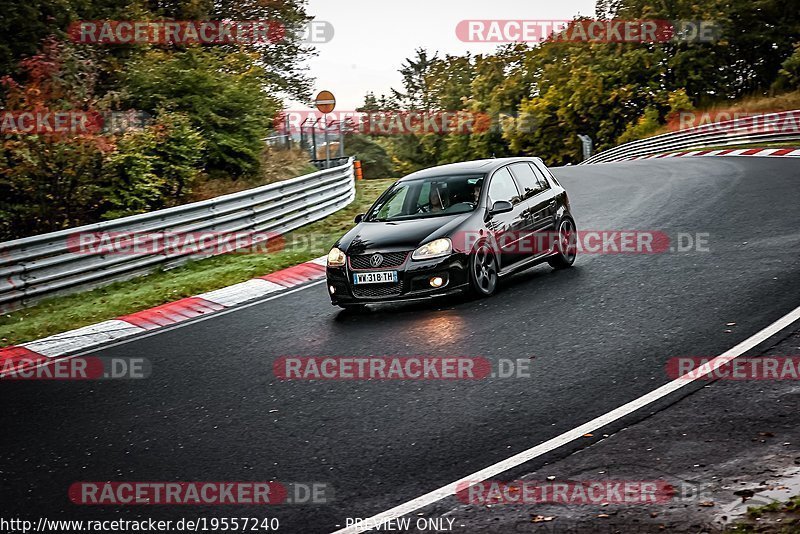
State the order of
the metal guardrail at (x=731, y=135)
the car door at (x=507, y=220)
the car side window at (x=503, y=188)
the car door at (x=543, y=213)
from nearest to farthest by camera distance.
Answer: the car door at (x=507, y=220) → the car side window at (x=503, y=188) → the car door at (x=543, y=213) → the metal guardrail at (x=731, y=135)

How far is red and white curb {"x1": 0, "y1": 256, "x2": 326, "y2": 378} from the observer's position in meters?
10.9

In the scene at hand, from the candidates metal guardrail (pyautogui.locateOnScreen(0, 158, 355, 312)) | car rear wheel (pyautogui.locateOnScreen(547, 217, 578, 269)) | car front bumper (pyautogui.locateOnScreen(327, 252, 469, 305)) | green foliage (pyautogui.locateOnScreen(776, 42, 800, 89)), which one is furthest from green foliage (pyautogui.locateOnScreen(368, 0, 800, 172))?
car front bumper (pyautogui.locateOnScreen(327, 252, 469, 305))

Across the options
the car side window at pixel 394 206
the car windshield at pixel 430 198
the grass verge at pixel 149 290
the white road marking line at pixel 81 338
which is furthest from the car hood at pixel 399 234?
the grass verge at pixel 149 290

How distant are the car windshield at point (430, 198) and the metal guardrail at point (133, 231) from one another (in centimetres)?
462

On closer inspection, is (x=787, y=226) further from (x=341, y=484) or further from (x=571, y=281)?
(x=341, y=484)

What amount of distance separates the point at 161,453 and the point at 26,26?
62.8 feet

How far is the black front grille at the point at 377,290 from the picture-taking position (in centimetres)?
1076

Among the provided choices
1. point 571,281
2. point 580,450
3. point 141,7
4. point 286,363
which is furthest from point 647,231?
point 141,7

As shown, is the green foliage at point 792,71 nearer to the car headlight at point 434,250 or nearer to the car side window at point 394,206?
the car side window at point 394,206

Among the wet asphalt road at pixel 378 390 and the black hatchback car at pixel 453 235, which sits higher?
the black hatchback car at pixel 453 235

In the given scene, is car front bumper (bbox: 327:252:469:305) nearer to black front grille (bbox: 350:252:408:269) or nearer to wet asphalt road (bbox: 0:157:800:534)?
black front grille (bbox: 350:252:408:269)

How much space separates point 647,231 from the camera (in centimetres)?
1451

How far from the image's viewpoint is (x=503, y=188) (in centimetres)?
1199

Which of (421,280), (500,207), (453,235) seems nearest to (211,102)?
(500,207)
